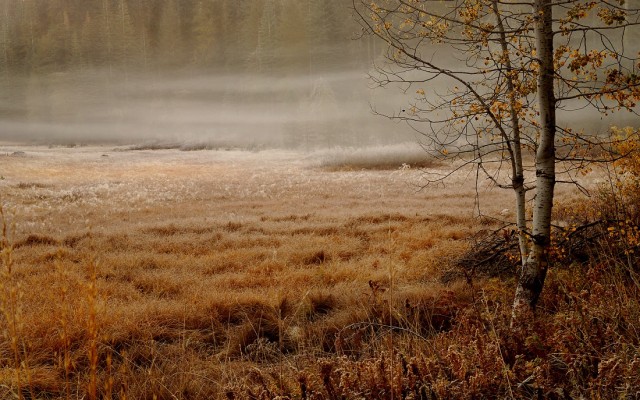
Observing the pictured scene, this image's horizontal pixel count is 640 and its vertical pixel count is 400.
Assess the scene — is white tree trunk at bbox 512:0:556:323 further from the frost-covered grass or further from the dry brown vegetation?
the frost-covered grass

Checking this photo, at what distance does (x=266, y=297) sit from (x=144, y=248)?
19.3ft

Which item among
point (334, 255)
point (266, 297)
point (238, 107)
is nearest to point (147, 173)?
point (334, 255)

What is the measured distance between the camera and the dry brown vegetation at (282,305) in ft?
10.4

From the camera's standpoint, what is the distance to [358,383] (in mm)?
3334

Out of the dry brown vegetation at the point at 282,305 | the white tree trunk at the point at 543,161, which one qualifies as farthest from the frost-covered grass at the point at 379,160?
the white tree trunk at the point at 543,161

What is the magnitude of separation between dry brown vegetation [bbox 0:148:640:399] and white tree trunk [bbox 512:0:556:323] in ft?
1.46

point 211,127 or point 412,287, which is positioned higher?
point 211,127

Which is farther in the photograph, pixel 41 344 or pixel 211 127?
pixel 211 127

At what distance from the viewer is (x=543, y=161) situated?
515 cm

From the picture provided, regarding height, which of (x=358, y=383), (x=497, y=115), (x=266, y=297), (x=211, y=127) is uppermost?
(x=211, y=127)

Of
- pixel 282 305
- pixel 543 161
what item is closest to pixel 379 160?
pixel 282 305

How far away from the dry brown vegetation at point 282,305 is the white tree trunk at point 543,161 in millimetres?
444

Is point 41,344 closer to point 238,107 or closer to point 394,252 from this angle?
point 394,252

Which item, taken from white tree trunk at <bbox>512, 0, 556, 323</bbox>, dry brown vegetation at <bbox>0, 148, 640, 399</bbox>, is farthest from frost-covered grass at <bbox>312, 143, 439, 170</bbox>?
white tree trunk at <bbox>512, 0, 556, 323</bbox>
